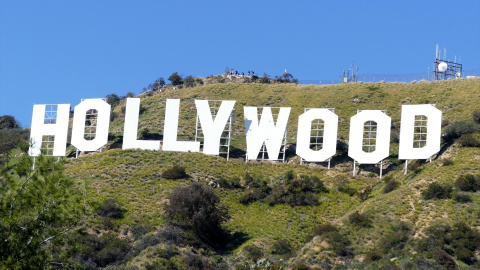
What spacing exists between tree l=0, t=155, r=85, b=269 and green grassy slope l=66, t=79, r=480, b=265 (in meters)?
21.4

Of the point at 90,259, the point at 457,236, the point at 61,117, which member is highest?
the point at 61,117

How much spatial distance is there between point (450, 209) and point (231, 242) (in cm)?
1376

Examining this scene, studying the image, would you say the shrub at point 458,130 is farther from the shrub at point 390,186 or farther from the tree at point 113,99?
the tree at point 113,99

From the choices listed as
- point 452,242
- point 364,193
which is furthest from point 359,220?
point 452,242

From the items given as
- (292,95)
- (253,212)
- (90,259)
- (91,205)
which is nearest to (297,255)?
(253,212)

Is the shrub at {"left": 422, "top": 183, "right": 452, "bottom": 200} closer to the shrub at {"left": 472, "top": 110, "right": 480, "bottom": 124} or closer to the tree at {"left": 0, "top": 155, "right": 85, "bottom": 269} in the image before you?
the shrub at {"left": 472, "top": 110, "right": 480, "bottom": 124}

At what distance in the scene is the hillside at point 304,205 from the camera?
45625 mm

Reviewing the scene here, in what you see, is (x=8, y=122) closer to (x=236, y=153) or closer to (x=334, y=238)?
(x=236, y=153)

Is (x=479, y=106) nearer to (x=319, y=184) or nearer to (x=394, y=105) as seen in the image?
(x=394, y=105)

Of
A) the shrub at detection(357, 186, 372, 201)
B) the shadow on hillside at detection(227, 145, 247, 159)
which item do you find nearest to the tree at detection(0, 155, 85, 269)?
the shrub at detection(357, 186, 372, 201)

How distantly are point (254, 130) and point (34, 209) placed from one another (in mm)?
39669

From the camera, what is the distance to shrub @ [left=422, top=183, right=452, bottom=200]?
167 feet

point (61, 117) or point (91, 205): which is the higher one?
point (61, 117)

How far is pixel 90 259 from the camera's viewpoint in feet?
148
